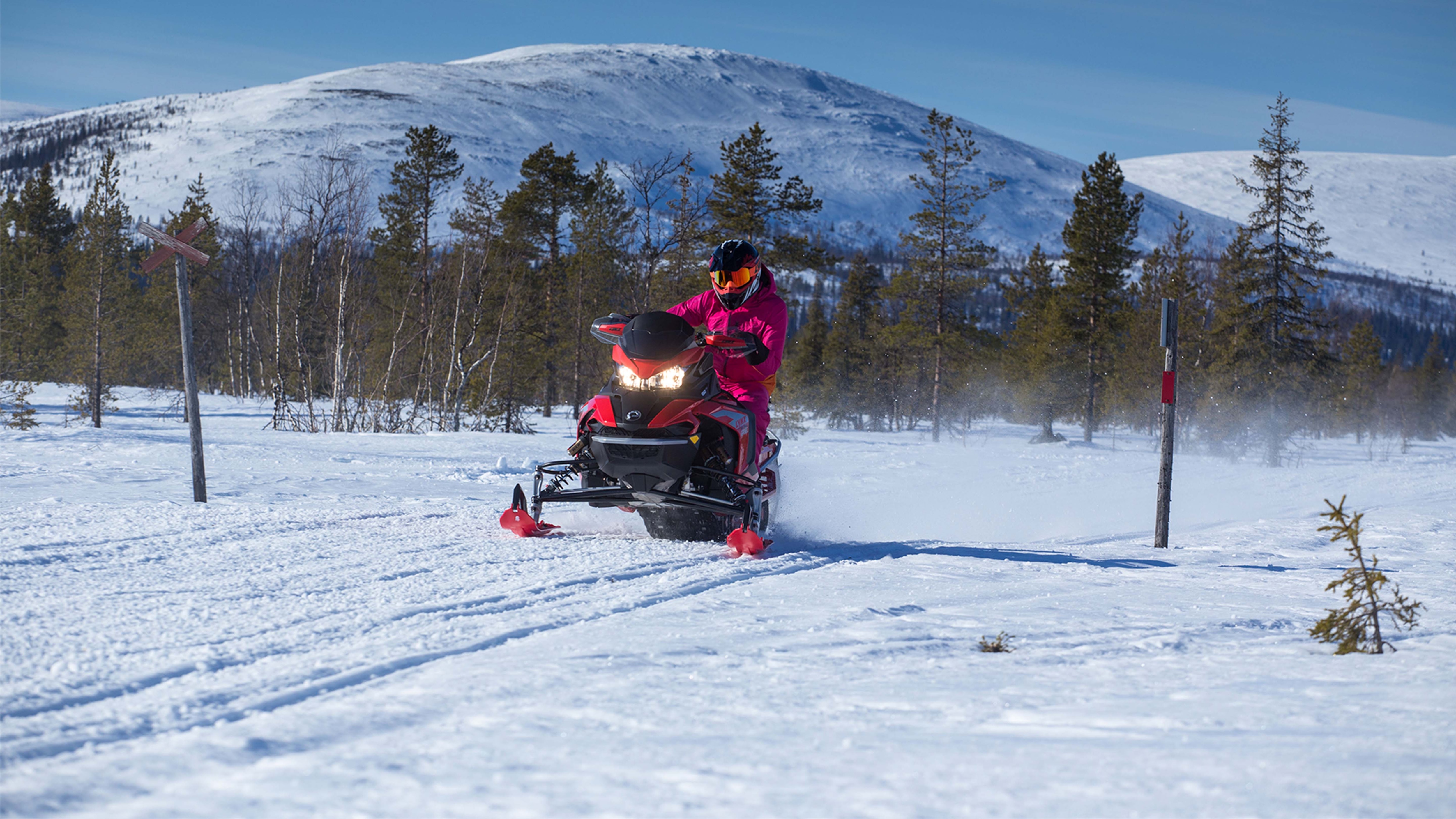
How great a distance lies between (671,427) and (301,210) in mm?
20594

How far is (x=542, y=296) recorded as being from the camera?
36.2 m

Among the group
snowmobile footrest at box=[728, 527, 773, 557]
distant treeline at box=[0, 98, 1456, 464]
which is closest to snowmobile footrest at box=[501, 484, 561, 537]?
snowmobile footrest at box=[728, 527, 773, 557]

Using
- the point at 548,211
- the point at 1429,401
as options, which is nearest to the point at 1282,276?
the point at 548,211

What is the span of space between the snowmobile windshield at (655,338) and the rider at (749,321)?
48 centimetres

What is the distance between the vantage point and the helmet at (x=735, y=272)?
6.99 meters

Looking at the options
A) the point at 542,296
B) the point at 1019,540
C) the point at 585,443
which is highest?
the point at 542,296

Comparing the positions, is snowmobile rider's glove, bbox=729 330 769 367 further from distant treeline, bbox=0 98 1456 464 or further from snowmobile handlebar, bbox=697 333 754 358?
distant treeline, bbox=0 98 1456 464

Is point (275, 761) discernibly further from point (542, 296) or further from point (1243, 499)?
point (542, 296)

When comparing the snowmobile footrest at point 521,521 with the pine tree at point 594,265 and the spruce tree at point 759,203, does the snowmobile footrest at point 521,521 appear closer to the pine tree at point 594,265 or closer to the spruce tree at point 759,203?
the spruce tree at point 759,203

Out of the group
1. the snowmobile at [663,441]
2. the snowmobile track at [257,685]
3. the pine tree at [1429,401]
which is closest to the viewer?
the snowmobile track at [257,685]

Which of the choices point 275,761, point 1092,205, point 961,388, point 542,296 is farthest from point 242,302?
point 275,761

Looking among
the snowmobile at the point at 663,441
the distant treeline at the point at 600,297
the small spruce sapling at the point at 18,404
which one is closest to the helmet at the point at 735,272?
the snowmobile at the point at 663,441

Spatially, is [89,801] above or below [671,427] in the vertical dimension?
below

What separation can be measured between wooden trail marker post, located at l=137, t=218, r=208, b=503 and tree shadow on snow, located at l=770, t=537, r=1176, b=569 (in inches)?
190
